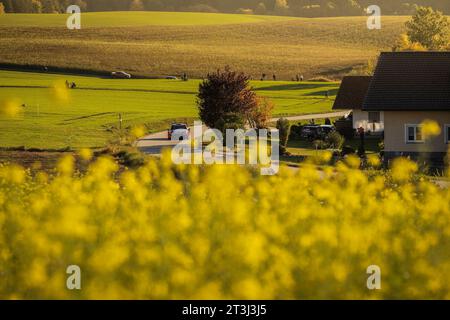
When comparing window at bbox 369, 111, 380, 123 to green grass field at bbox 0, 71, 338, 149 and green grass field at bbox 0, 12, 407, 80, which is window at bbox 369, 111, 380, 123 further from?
green grass field at bbox 0, 12, 407, 80

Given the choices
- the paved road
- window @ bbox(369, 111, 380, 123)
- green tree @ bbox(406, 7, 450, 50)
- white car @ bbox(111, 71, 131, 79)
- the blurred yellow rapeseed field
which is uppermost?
green tree @ bbox(406, 7, 450, 50)

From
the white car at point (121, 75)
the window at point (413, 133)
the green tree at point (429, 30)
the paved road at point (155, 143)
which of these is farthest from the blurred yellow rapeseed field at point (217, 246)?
the green tree at point (429, 30)

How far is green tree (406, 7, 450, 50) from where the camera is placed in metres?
117

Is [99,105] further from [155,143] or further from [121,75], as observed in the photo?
[121,75]

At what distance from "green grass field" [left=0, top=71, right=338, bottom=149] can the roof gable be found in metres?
14.0

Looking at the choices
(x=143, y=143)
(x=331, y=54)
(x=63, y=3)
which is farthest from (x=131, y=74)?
(x=63, y=3)

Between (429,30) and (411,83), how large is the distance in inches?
2914

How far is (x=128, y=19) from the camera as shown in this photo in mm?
157625

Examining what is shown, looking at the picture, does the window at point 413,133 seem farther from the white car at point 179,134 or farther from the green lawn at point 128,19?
the green lawn at point 128,19

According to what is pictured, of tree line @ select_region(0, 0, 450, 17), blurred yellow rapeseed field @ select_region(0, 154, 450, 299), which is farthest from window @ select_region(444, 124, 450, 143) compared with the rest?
tree line @ select_region(0, 0, 450, 17)

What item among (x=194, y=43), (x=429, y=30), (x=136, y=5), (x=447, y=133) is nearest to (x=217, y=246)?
(x=447, y=133)

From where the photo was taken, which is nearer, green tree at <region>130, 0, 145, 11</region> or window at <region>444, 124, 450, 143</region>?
window at <region>444, 124, 450, 143</region>
